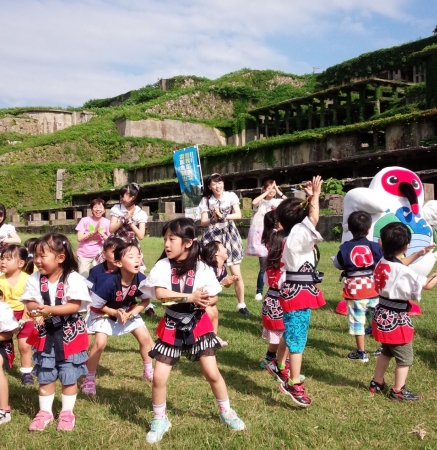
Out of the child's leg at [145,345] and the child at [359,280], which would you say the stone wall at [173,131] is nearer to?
the child at [359,280]

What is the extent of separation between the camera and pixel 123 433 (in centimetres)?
341

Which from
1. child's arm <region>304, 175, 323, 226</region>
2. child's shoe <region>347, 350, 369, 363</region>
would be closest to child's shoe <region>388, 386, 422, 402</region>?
child's shoe <region>347, 350, 369, 363</region>

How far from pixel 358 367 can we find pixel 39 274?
288 cm

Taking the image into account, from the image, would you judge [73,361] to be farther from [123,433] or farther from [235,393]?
[235,393]

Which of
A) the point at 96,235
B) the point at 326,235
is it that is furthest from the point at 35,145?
the point at 96,235

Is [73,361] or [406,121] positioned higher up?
[406,121]

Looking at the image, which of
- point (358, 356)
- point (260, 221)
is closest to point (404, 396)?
point (358, 356)

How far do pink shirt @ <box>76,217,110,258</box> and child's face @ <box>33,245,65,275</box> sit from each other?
361cm

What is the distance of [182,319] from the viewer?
3.46 metres

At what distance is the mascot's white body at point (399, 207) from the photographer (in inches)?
241

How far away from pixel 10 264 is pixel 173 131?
4440cm

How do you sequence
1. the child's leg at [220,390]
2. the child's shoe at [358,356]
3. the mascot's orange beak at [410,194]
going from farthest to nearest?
the mascot's orange beak at [410,194] → the child's shoe at [358,356] → the child's leg at [220,390]

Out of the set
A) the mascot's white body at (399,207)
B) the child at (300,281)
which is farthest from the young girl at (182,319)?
the mascot's white body at (399,207)

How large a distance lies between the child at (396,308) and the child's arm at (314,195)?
677mm
